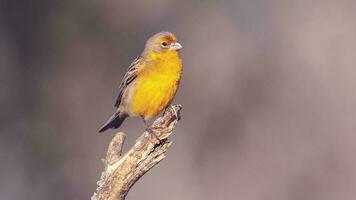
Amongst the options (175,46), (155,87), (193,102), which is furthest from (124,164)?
(193,102)

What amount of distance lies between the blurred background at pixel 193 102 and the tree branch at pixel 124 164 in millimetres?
6980

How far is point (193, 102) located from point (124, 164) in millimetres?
8460

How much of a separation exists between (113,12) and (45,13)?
122 centimetres

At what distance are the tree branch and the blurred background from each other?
22.9ft

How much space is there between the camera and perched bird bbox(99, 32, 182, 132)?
7684 mm

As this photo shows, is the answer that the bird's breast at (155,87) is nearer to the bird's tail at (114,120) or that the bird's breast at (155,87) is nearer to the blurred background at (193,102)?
the bird's tail at (114,120)

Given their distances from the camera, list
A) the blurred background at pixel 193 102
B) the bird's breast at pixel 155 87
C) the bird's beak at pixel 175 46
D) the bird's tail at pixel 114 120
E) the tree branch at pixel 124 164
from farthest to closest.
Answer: the blurred background at pixel 193 102, the bird's tail at pixel 114 120, the bird's beak at pixel 175 46, the bird's breast at pixel 155 87, the tree branch at pixel 124 164

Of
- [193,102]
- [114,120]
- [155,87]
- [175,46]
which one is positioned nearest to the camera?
[155,87]

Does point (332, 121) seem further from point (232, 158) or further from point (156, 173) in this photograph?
point (156, 173)

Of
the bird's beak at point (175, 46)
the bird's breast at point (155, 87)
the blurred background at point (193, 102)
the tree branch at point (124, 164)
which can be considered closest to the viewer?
the tree branch at point (124, 164)

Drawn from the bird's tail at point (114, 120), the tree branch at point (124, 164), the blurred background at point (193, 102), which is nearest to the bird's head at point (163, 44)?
the bird's tail at point (114, 120)

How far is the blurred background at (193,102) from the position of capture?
13859 mm

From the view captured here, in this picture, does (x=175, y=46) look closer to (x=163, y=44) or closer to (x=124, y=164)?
(x=163, y=44)

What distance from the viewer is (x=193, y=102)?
1478cm
